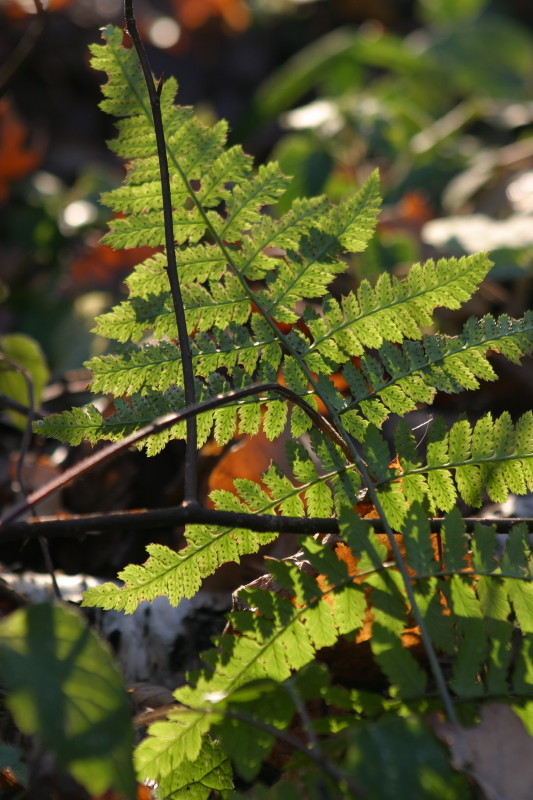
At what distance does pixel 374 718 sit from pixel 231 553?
11.9 inches

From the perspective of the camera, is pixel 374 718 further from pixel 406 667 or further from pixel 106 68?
pixel 106 68

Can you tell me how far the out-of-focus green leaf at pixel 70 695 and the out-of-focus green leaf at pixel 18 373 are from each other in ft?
3.55

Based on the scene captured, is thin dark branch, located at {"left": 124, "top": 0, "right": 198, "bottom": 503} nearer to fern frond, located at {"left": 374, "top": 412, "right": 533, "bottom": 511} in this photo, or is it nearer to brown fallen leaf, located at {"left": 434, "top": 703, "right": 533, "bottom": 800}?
fern frond, located at {"left": 374, "top": 412, "right": 533, "bottom": 511}

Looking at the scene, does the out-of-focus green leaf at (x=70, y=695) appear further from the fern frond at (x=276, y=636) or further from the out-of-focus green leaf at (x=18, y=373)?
the out-of-focus green leaf at (x=18, y=373)

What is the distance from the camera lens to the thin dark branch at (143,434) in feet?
2.97

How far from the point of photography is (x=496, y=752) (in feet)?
2.98

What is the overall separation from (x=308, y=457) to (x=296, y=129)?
3.53 metres

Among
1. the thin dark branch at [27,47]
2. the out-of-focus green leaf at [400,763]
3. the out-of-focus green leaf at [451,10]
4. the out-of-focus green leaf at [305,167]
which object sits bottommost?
the out-of-focus green leaf at [400,763]

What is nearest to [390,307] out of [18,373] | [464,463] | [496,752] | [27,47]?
[464,463]

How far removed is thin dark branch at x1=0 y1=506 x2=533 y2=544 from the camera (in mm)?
914

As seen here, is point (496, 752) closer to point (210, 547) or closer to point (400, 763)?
point (400, 763)

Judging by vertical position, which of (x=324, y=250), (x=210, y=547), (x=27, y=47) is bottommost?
(x=210, y=547)

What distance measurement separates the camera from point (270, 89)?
4.38 metres

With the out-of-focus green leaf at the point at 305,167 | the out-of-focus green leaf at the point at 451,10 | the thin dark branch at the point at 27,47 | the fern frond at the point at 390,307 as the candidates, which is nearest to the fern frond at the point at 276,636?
the fern frond at the point at 390,307
